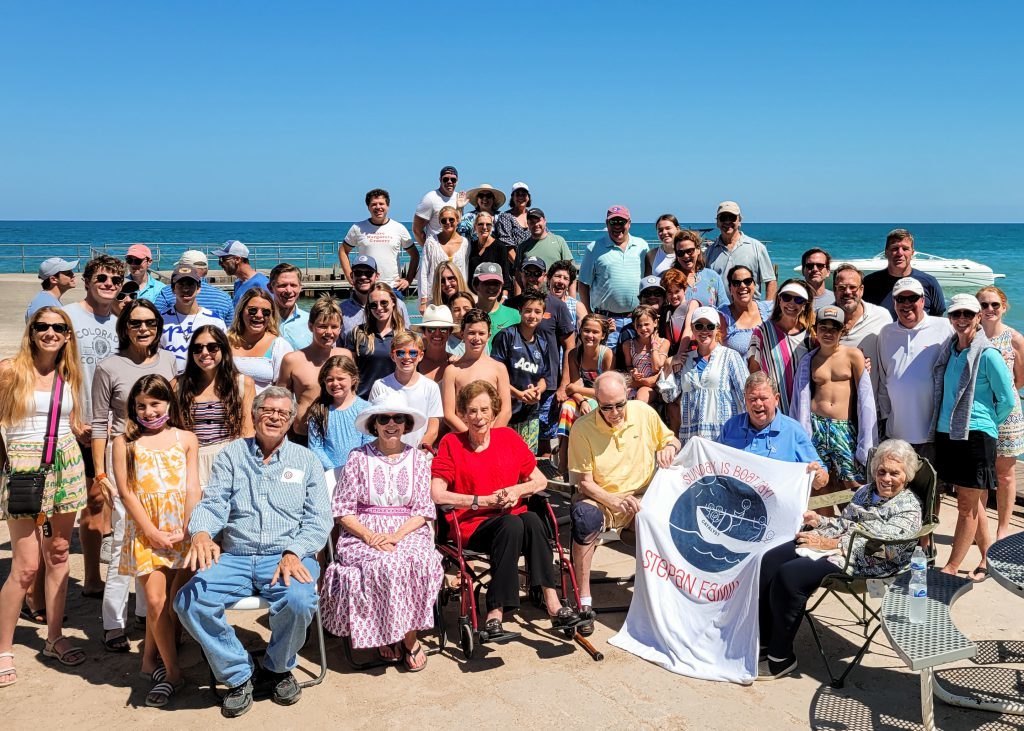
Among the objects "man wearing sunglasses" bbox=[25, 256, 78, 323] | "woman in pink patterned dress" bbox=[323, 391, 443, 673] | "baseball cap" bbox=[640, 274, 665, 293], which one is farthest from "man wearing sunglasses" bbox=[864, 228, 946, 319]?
"man wearing sunglasses" bbox=[25, 256, 78, 323]

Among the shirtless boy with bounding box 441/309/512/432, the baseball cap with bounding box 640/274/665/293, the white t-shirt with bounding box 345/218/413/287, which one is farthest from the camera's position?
the white t-shirt with bounding box 345/218/413/287

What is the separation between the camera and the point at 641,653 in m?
5.09

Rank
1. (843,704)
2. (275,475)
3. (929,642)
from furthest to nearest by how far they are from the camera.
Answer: (275,475)
(843,704)
(929,642)

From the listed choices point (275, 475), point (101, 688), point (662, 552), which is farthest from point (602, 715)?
point (101, 688)

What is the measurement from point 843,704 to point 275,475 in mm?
3282

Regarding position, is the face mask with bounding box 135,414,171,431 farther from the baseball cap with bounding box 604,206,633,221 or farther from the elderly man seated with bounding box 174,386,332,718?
the baseball cap with bounding box 604,206,633,221

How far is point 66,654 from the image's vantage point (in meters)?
5.01

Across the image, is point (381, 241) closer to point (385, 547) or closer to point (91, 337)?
point (91, 337)

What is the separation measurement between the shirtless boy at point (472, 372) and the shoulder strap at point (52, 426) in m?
2.49

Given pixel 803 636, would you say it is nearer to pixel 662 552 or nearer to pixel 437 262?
pixel 662 552

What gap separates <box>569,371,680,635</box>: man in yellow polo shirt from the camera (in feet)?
18.0

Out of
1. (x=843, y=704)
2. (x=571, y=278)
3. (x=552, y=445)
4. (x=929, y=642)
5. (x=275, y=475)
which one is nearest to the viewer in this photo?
(x=929, y=642)

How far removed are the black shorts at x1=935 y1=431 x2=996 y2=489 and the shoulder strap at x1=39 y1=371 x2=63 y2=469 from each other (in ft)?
18.8

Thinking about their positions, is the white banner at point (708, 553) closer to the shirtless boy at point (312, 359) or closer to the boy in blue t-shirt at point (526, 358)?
the boy in blue t-shirt at point (526, 358)
